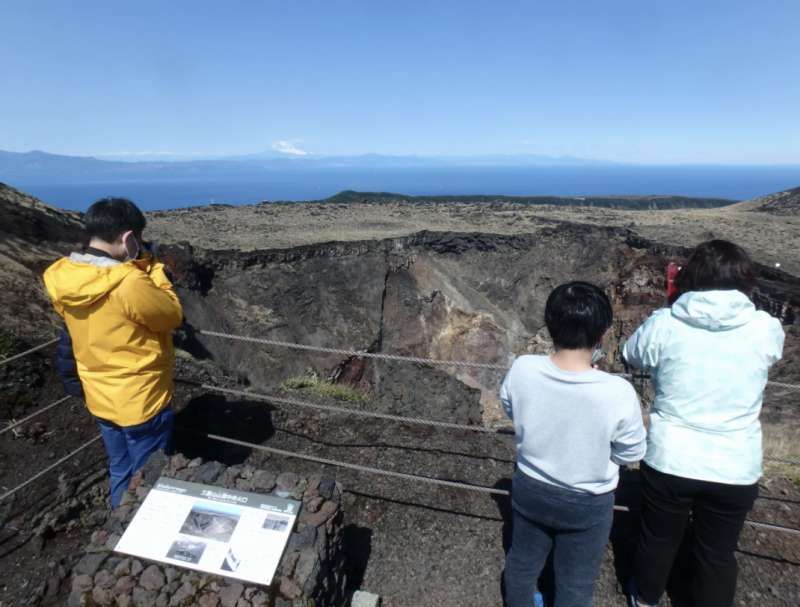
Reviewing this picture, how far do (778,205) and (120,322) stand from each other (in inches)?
611

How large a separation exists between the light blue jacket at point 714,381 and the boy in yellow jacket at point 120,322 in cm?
299

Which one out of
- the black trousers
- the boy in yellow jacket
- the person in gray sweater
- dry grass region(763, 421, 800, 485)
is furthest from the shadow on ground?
dry grass region(763, 421, 800, 485)

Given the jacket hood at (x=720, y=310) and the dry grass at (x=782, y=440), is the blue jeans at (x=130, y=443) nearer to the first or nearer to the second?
the jacket hood at (x=720, y=310)

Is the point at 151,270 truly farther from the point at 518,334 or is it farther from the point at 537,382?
the point at 518,334

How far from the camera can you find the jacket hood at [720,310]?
2.64 metres

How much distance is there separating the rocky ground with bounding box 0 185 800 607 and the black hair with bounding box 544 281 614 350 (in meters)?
2.26

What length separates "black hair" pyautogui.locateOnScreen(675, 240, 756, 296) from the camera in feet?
8.66

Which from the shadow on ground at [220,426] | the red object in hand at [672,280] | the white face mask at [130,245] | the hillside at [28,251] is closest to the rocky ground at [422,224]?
the hillside at [28,251]

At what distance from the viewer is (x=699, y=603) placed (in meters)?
3.12

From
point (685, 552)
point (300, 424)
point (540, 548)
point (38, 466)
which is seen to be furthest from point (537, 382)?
point (38, 466)

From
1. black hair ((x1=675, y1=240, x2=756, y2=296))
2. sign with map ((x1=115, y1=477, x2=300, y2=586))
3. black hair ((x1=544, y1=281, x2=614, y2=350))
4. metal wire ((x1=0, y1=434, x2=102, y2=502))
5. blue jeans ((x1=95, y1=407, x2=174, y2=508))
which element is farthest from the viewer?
metal wire ((x1=0, y1=434, x2=102, y2=502))

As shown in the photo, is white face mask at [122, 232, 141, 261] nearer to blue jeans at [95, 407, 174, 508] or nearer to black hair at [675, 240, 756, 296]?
blue jeans at [95, 407, 174, 508]

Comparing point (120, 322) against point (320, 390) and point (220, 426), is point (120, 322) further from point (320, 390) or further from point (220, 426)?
point (320, 390)

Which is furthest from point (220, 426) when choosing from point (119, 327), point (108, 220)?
point (108, 220)
